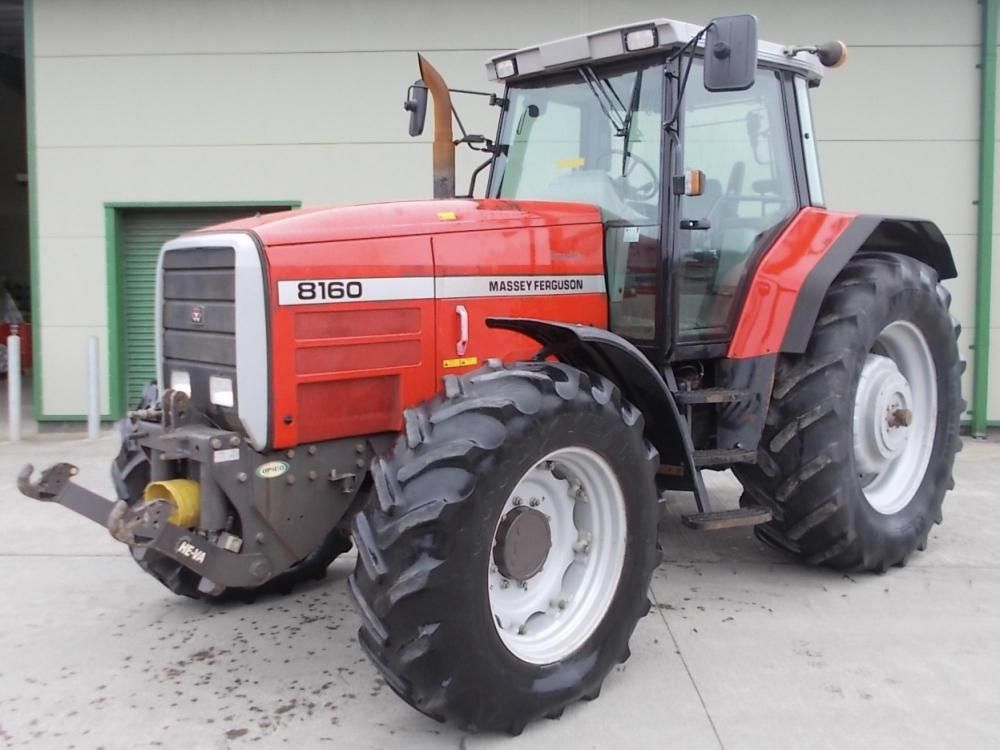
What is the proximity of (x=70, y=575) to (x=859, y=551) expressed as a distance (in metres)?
3.86

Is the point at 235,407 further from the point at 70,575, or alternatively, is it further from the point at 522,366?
the point at 70,575

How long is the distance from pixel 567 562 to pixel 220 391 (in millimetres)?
1358

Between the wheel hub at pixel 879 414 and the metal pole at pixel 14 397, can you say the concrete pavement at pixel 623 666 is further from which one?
the metal pole at pixel 14 397

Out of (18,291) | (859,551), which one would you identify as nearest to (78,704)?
(859,551)

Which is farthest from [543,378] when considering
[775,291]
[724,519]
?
[775,291]

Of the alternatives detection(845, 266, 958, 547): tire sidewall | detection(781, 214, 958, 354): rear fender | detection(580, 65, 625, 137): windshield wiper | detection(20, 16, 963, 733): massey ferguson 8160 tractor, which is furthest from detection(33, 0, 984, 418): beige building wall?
detection(580, 65, 625, 137): windshield wiper

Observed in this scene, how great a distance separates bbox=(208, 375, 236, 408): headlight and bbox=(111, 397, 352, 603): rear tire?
17.9 inches

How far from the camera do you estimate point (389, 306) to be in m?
3.33

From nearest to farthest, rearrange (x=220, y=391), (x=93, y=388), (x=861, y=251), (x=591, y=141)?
(x=220, y=391) < (x=591, y=141) < (x=861, y=251) < (x=93, y=388)

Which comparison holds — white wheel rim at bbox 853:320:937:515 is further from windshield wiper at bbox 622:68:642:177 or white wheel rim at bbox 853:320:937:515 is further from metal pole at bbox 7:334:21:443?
metal pole at bbox 7:334:21:443

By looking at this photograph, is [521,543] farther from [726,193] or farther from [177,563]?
[726,193]

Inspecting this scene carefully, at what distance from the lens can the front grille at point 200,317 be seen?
3.18 metres

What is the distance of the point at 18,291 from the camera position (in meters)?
19.5

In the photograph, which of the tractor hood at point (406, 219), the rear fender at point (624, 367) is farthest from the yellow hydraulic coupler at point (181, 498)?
the rear fender at point (624, 367)
